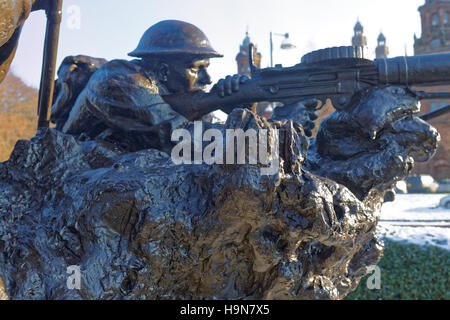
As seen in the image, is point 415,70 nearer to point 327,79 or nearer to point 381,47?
point 327,79

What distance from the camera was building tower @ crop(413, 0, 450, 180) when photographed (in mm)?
25203

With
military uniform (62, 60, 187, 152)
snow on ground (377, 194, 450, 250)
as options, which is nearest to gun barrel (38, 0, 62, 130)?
military uniform (62, 60, 187, 152)

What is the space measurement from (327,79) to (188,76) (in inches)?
33.9

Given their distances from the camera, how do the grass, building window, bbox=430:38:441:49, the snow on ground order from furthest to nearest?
building window, bbox=430:38:441:49, the snow on ground, the grass

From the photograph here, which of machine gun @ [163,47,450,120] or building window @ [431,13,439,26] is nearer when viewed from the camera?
machine gun @ [163,47,450,120]

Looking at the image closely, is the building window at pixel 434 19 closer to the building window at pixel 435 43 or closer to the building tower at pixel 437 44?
the building tower at pixel 437 44

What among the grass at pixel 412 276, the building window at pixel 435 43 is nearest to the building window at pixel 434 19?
the building window at pixel 435 43

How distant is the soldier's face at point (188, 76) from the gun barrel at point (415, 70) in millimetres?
1063

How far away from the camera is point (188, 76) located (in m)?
2.70

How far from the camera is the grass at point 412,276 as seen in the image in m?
4.98

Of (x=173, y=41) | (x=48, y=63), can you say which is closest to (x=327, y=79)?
(x=173, y=41)

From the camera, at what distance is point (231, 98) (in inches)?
103

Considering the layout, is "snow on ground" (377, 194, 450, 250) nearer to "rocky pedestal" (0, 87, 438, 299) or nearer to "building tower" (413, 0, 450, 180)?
"rocky pedestal" (0, 87, 438, 299)
